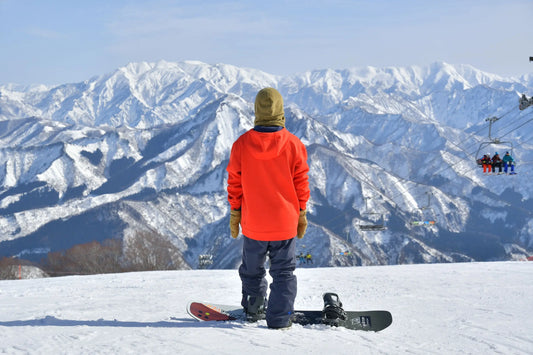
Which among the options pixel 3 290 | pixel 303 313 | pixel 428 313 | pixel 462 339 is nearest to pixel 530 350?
pixel 462 339

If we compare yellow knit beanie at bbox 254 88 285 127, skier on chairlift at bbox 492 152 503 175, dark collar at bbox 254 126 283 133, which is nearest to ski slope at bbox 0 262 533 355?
dark collar at bbox 254 126 283 133

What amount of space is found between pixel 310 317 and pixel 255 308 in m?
0.78

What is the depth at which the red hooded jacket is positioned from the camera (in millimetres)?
6707

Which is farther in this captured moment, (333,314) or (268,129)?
(333,314)

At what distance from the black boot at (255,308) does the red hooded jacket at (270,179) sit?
0.89m

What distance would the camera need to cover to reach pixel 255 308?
7066 millimetres

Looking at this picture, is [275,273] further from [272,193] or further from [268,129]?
[268,129]

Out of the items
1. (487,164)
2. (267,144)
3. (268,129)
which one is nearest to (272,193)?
(267,144)

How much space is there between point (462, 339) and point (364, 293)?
435cm

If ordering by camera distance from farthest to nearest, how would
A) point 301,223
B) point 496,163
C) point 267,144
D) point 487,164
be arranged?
point 487,164 → point 496,163 → point 301,223 → point 267,144

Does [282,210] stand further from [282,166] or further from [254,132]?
[254,132]

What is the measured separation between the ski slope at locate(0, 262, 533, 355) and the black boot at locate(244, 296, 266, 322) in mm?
163

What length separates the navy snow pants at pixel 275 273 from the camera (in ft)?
21.9

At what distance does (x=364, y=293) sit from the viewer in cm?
1056
